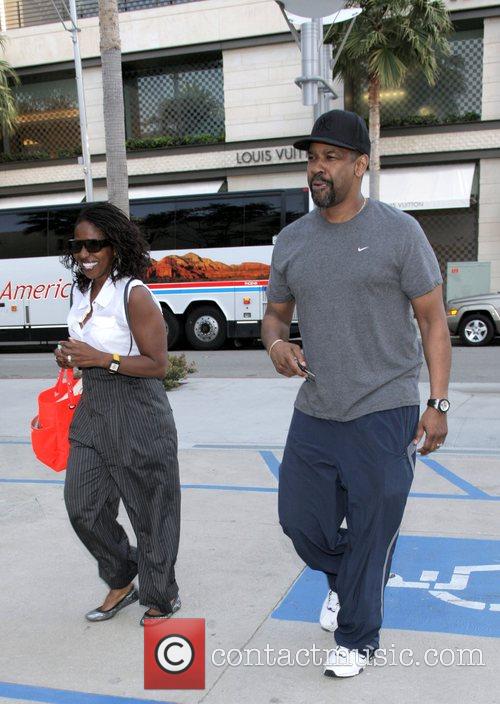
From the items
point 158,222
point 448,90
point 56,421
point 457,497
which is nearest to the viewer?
point 56,421

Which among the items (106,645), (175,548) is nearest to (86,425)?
(175,548)

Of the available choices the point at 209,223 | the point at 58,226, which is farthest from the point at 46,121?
the point at 209,223

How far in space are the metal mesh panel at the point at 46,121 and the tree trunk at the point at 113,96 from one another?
17.7m

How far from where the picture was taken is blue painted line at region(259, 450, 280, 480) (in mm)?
5954

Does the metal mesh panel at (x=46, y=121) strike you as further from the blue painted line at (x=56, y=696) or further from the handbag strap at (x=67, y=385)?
the blue painted line at (x=56, y=696)

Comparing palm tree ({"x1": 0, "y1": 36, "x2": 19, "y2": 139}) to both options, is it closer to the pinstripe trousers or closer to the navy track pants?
the pinstripe trousers

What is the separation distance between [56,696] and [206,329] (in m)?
15.1

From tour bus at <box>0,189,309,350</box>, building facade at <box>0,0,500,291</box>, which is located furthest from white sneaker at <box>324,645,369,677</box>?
building facade at <box>0,0,500,291</box>

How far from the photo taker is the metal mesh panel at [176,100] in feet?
81.5

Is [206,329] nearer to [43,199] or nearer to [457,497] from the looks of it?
[43,199]

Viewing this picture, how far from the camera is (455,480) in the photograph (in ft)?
18.2

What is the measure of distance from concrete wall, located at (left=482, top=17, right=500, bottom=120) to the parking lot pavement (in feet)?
59.3

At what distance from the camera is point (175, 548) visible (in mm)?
3332

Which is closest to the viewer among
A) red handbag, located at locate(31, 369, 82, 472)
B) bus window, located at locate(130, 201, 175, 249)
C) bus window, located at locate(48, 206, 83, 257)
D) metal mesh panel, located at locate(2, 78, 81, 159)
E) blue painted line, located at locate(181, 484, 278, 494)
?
red handbag, located at locate(31, 369, 82, 472)
